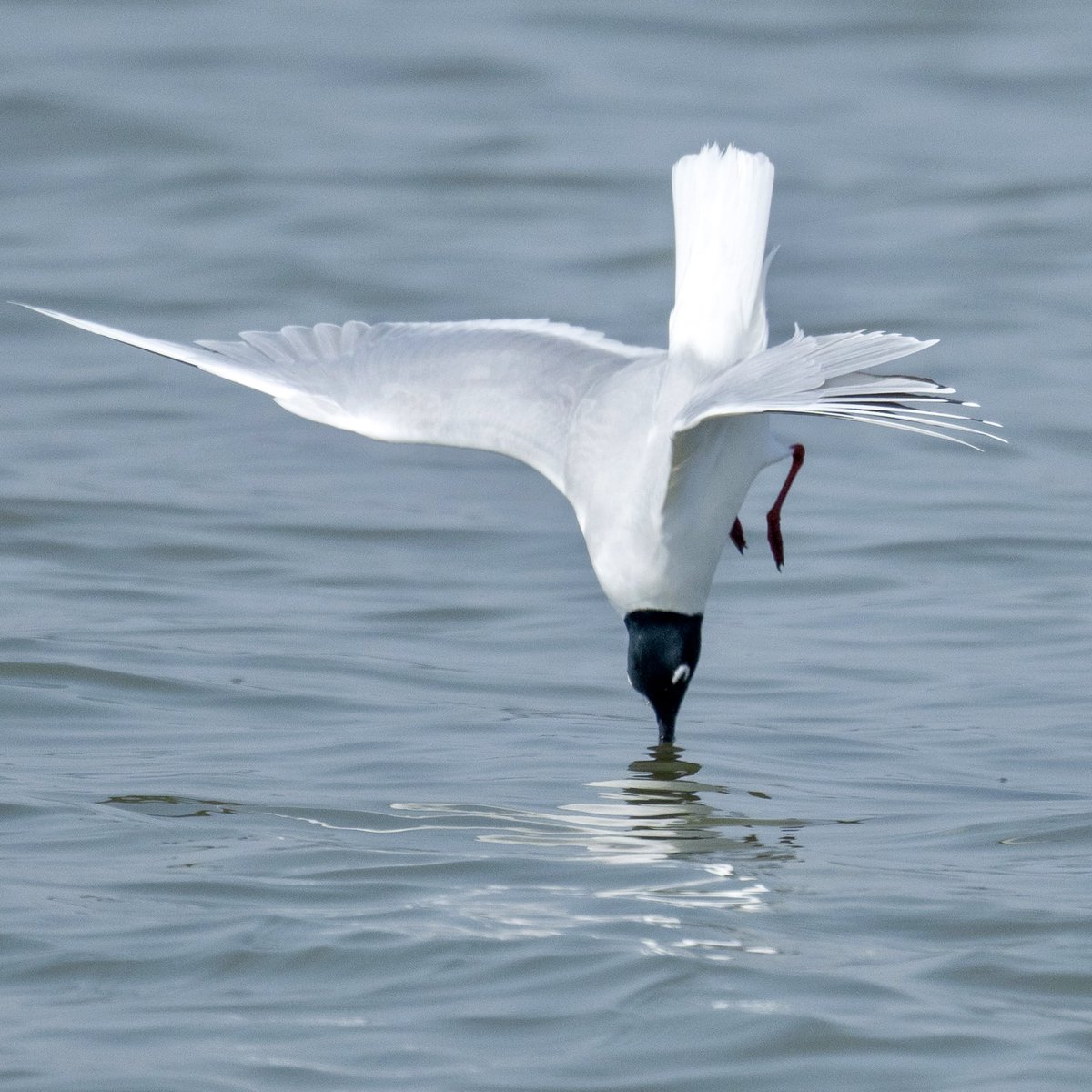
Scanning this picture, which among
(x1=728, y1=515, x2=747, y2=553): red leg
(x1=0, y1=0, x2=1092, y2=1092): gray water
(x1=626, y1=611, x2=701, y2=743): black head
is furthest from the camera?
(x1=728, y1=515, x2=747, y2=553): red leg

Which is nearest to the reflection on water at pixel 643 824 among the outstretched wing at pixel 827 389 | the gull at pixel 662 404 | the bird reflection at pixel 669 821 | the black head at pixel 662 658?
the bird reflection at pixel 669 821

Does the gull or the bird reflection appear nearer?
the bird reflection

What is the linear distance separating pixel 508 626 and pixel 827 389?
8.27ft

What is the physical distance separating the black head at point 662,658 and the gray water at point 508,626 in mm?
143

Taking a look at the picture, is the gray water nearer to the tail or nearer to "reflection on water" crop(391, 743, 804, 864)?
"reflection on water" crop(391, 743, 804, 864)

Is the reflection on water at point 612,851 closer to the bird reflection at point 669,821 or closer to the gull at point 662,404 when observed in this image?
the bird reflection at point 669,821

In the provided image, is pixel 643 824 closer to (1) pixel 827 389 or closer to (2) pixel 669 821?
(2) pixel 669 821

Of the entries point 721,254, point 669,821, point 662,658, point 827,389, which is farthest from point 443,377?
point 827,389

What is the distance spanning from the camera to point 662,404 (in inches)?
238

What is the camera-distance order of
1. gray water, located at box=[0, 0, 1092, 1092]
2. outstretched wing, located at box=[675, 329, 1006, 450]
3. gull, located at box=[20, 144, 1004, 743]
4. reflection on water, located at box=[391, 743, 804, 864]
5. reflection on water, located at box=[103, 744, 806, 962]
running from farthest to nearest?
1. gull, located at box=[20, 144, 1004, 743]
2. reflection on water, located at box=[391, 743, 804, 864]
3. outstretched wing, located at box=[675, 329, 1006, 450]
4. reflection on water, located at box=[103, 744, 806, 962]
5. gray water, located at box=[0, 0, 1092, 1092]

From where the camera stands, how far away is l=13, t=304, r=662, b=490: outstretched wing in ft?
21.7

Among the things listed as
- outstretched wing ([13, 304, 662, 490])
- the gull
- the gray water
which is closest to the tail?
the gull

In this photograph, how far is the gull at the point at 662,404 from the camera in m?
5.75

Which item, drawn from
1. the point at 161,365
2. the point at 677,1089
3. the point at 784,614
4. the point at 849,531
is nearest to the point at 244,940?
the point at 677,1089
